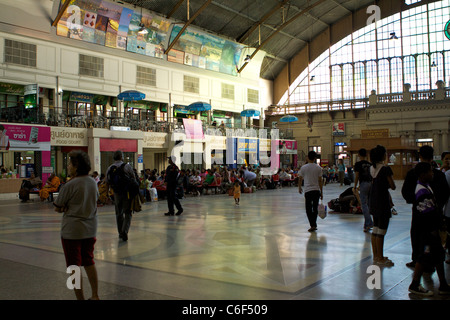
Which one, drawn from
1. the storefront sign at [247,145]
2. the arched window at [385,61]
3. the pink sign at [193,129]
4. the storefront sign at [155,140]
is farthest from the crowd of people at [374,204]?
the arched window at [385,61]

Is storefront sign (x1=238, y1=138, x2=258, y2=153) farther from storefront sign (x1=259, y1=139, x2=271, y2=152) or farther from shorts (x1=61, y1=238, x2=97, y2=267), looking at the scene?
shorts (x1=61, y1=238, x2=97, y2=267)

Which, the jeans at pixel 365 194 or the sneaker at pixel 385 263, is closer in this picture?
the sneaker at pixel 385 263

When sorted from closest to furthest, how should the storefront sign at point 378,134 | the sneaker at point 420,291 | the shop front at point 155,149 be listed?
the sneaker at point 420,291
the shop front at point 155,149
the storefront sign at point 378,134

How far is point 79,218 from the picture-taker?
4.15 metres

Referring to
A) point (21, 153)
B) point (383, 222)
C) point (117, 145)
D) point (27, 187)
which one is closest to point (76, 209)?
point (383, 222)

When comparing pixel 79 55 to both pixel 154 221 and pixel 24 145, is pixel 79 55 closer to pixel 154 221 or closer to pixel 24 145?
pixel 24 145

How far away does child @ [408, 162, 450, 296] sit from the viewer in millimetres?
4316

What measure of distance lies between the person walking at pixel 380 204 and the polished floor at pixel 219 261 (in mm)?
235

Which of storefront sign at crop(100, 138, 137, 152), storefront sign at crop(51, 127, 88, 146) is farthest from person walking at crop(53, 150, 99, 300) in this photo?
storefront sign at crop(100, 138, 137, 152)

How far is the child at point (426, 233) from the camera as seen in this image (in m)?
4.32

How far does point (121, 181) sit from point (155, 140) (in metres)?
20.4

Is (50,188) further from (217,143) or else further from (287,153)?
(287,153)

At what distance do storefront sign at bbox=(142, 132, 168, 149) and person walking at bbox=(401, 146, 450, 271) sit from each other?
913 inches

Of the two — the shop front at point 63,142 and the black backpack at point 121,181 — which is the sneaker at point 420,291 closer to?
the black backpack at point 121,181
